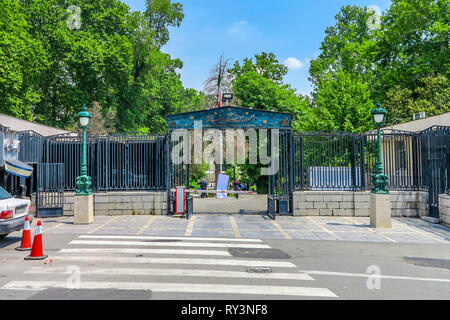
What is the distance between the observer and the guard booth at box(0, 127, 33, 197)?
12.7m

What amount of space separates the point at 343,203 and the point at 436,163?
373 cm

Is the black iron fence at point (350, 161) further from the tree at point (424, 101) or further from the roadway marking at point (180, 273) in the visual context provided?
the tree at point (424, 101)

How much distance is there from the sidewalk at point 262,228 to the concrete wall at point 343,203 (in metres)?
0.42

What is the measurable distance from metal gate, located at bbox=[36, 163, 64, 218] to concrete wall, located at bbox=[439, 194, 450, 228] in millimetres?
14270

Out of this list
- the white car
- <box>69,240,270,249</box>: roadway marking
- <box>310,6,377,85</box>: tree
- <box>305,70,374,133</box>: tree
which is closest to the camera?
the white car

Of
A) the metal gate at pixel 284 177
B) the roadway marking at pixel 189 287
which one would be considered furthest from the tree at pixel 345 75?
the roadway marking at pixel 189 287

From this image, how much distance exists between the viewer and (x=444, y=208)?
41.1 ft

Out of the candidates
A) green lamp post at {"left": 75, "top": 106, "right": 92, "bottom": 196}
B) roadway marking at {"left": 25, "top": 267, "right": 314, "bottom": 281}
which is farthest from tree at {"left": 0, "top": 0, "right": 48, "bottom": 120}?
roadway marking at {"left": 25, "top": 267, "right": 314, "bottom": 281}

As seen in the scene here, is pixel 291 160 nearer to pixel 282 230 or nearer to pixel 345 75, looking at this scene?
pixel 282 230

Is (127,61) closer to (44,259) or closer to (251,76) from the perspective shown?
(251,76)

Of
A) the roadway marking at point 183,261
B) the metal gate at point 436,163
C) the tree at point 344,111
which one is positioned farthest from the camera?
the tree at point 344,111

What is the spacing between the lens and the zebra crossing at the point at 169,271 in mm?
5422

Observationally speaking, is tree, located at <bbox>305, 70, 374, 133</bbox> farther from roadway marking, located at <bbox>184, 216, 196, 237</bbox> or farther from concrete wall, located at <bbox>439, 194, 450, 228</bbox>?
roadway marking, located at <bbox>184, 216, 196, 237</bbox>
